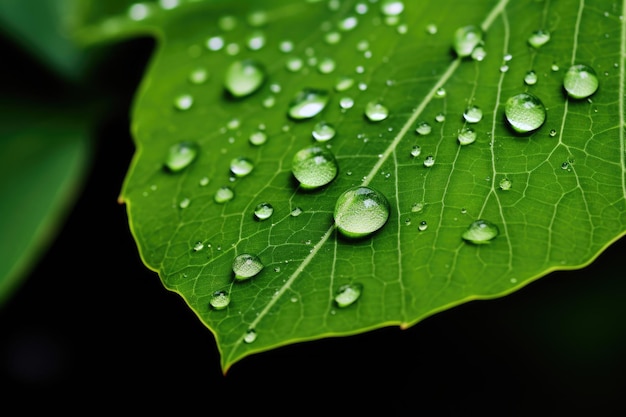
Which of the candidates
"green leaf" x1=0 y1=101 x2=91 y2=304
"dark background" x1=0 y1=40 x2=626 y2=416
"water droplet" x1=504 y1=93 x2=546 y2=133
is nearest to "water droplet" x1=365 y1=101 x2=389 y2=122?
"water droplet" x1=504 y1=93 x2=546 y2=133

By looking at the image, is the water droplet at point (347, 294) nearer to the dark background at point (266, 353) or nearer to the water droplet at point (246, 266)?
the water droplet at point (246, 266)

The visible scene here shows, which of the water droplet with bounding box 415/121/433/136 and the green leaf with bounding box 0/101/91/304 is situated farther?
the green leaf with bounding box 0/101/91/304

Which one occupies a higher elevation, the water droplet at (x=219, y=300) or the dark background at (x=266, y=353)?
the water droplet at (x=219, y=300)

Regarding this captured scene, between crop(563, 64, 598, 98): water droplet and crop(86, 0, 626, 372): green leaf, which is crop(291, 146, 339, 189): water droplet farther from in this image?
crop(563, 64, 598, 98): water droplet

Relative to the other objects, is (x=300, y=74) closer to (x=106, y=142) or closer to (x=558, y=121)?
(x=558, y=121)

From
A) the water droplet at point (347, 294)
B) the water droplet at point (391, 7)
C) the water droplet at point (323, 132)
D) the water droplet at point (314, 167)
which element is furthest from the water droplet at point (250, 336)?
the water droplet at point (391, 7)

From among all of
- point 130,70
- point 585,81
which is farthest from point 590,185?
point 130,70
